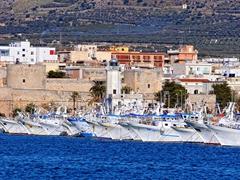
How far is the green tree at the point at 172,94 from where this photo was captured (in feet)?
305

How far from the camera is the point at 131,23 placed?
579 feet

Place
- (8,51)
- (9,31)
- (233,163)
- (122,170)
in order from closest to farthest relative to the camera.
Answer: (122,170), (233,163), (8,51), (9,31)

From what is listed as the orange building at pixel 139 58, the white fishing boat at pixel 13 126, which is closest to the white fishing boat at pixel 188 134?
the white fishing boat at pixel 13 126

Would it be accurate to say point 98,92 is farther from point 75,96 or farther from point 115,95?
point 115,95

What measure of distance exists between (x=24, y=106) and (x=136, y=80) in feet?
34.9

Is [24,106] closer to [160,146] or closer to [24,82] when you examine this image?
[24,82]

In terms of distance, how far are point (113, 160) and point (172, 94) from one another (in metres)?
36.1

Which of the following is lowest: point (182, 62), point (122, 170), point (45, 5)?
point (122, 170)

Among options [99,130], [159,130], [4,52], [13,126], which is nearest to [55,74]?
[4,52]

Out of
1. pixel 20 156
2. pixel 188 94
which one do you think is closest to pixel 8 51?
pixel 188 94

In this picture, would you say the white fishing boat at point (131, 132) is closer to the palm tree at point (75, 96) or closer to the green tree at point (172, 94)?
the green tree at point (172, 94)

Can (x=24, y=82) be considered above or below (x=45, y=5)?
below

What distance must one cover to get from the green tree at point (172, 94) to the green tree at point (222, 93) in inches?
116

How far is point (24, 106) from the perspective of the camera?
9525 centimetres
